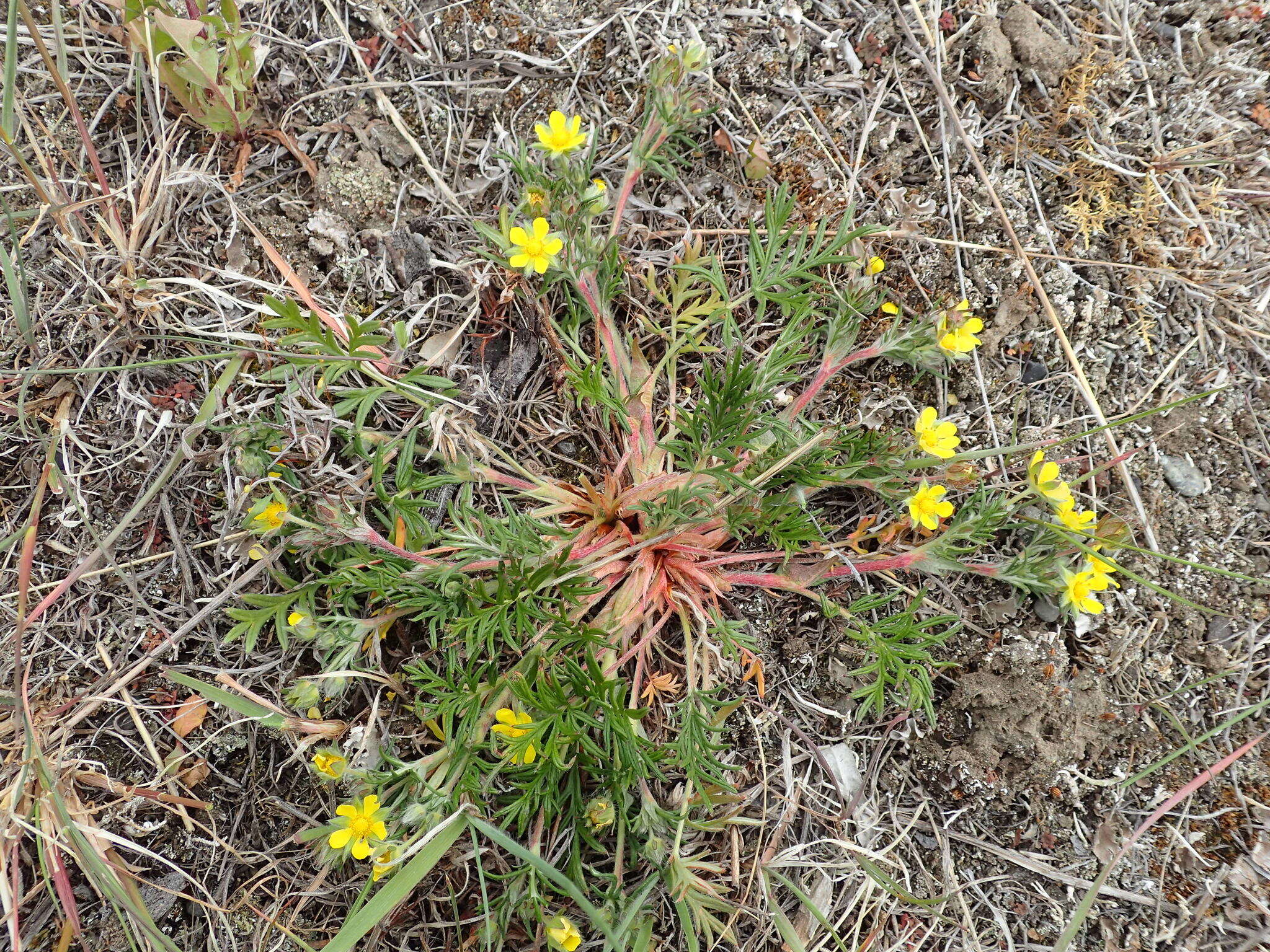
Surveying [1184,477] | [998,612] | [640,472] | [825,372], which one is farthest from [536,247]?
[1184,477]

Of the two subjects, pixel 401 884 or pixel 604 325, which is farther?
pixel 604 325

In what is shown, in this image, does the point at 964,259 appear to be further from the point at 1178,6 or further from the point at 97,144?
the point at 97,144

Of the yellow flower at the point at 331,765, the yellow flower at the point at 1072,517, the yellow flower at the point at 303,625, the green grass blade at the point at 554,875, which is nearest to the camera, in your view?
the green grass blade at the point at 554,875

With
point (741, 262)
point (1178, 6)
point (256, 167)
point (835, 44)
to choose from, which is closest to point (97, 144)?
point (256, 167)

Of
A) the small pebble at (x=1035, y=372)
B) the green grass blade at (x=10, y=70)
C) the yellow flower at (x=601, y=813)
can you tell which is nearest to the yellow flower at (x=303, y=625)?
the yellow flower at (x=601, y=813)

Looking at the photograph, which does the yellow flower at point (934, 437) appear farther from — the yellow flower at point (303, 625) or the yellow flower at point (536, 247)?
the yellow flower at point (303, 625)

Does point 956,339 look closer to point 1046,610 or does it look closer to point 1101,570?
point 1101,570

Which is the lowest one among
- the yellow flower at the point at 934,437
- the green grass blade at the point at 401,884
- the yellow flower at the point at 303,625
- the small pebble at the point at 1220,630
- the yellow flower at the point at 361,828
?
the small pebble at the point at 1220,630
